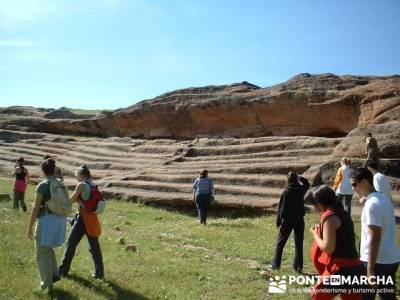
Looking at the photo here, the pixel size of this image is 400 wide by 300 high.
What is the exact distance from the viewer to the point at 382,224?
4348mm

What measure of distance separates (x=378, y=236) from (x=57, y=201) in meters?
3.73

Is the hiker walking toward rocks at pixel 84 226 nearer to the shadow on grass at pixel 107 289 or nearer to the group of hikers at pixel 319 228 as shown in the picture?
the group of hikers at pixel 319 228

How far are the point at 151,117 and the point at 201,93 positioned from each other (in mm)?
3761

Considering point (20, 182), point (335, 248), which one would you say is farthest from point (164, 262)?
point (20, 182)

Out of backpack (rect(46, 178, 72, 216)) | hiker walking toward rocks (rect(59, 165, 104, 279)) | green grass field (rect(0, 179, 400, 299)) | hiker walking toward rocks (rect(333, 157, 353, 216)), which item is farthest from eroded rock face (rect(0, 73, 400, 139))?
backpack (rect(46, 178, 72, 216))

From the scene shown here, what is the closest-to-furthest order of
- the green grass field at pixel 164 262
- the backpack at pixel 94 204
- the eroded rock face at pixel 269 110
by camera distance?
the green grass field at pixel 164 262 → the backpack at pixel 94 204 → the eroded rock face at pixel 269 110

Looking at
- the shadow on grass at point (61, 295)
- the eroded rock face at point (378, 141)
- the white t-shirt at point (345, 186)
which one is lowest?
the shadow on grass at point (61, 295)

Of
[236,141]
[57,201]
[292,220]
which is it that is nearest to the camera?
[57,201]

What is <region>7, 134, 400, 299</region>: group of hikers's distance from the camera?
4246mm

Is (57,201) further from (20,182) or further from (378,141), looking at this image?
(378,141)

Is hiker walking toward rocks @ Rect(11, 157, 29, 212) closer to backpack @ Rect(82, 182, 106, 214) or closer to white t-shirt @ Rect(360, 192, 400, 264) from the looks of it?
backpack @ Rect(82, 182, 106, 214)

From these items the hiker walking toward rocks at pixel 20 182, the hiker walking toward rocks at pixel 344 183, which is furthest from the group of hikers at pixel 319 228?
the hiker walking toward rocks at pixel 20 182

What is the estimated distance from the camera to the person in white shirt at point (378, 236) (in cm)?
423

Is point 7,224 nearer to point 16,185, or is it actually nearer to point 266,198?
point 16,185
